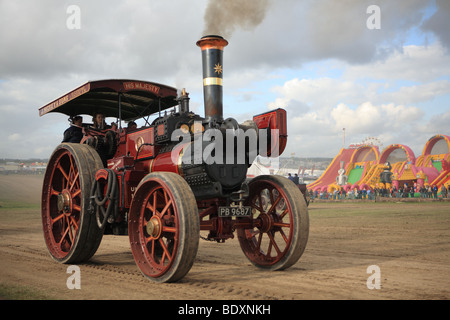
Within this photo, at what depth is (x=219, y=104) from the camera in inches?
215

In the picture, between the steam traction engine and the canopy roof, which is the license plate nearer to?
the steam traction engine

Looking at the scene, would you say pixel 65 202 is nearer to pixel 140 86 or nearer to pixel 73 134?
pixel 73 134

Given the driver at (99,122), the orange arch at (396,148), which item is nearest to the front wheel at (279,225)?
the driver at (99,122)

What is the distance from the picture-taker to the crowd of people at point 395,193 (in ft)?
108

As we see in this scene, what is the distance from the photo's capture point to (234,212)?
17.6ft

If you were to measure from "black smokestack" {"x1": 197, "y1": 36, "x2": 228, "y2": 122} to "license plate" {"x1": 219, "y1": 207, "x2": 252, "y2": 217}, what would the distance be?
3.64 feet

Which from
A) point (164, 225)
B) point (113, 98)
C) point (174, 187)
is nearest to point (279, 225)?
point (164, 225)

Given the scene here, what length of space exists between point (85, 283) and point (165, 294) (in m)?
1.10

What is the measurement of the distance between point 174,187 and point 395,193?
3371cm

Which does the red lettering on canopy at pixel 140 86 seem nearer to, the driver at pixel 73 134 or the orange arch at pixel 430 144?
the driver at pixel 73 134

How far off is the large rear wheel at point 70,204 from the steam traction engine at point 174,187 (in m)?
0.01
